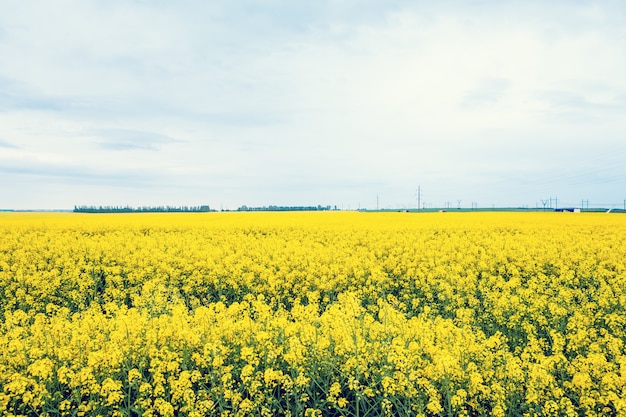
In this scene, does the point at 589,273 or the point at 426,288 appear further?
the point at 589,273

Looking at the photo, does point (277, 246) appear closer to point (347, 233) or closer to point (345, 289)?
point (345, 289)

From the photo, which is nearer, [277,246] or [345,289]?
[345,289]

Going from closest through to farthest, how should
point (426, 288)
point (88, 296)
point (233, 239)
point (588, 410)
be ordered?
1. point (588, 410)
2. point (426, 288)
3. point (88, 296)
4. point (233, 239)

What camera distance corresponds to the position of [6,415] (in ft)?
14.8

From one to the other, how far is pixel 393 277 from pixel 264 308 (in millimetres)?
5511

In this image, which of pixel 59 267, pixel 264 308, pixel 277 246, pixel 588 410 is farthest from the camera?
pixel 277 246

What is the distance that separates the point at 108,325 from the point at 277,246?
26.3 ft

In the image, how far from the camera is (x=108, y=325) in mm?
6129

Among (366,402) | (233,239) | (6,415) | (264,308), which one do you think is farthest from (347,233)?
(6,415)

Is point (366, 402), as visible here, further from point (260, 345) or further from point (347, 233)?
point (347, 233)

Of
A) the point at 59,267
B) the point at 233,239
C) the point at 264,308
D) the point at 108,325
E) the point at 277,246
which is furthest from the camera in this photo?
the point at 233,239

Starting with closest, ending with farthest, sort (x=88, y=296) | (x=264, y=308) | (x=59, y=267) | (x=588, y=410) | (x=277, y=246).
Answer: (x=588, y=410)
(x=264, y=308)
(x=88, y=296)
(x=59, y=267)
(x=277, y=246)

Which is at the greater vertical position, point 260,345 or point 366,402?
point 260,345

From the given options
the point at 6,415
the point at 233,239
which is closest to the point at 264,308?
the point at 6,415
